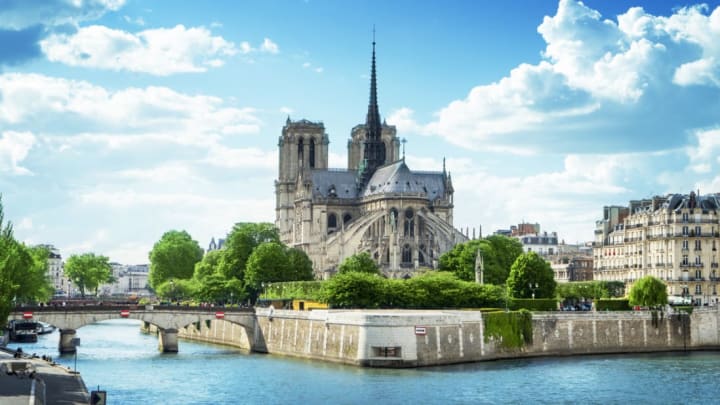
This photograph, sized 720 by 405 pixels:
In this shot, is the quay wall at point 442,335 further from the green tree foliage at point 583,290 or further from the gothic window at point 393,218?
the gothic window at point 393,218

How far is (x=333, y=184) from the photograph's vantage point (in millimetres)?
143000

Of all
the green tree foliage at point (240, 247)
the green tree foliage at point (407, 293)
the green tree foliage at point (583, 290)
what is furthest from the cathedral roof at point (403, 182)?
the green tree foliage at point (407, 293)

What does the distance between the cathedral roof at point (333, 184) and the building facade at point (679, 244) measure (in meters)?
42.8

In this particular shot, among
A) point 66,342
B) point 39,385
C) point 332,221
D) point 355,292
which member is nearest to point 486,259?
point 355,292

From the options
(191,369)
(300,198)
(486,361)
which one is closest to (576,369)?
(486,361)

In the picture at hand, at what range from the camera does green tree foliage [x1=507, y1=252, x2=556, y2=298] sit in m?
89.6

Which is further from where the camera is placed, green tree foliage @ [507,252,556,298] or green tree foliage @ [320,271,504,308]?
green tree foliage @ [507,252,556,298]

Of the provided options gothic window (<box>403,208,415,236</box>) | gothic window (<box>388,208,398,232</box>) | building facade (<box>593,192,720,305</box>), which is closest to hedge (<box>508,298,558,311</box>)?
building facade (<box>593,192,720,305</box>)

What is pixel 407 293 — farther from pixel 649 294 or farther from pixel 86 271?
pixel 86 271

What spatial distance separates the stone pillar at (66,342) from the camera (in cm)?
7706

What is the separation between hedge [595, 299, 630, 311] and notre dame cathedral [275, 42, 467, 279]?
37932 mm

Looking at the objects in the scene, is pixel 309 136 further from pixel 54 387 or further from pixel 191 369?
pixel 54 387

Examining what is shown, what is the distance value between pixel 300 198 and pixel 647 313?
6636 cm

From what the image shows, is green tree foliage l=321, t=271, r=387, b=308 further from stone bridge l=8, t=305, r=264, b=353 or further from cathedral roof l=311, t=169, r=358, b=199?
cathedral roof l=311, t=169, r=358, b=199
